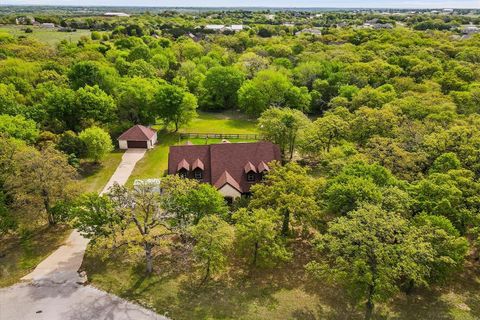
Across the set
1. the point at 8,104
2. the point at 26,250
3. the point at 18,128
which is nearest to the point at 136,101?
the point at 8,104

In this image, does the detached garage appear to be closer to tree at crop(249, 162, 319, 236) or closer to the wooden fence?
the wooden fence

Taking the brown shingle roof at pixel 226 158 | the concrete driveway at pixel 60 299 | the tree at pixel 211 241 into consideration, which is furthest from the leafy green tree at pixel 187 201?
the concrete driveway at pixel 60 299

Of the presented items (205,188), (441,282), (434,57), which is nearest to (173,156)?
(205,188)

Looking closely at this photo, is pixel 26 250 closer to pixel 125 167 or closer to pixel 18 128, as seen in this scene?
pixel 125 167

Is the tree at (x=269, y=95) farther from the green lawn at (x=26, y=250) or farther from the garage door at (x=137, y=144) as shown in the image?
the green lawn at (x=26, y=250)

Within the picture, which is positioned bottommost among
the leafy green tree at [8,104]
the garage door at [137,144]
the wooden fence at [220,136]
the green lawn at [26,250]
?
the green lawn at [26,250]
